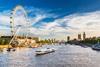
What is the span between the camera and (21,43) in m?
146

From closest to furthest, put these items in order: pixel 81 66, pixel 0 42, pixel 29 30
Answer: pixel 81 66 → pixel 29 30 → pixel 0 42

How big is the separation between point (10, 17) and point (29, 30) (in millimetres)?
23159

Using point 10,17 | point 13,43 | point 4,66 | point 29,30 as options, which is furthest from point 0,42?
point 4,66

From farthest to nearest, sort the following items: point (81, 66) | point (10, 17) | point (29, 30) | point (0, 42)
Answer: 1. point (0, 42)
2. point (29, 30)
3. point (10, 17)
4. point (81, 66)

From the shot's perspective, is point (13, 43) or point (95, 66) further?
point (13, 43)

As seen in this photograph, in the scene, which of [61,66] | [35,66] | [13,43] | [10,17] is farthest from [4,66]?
[13,43]

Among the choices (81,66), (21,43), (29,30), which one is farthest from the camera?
(21,43)

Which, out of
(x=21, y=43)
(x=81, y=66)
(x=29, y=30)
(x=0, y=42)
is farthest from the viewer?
(x=21, y=43)

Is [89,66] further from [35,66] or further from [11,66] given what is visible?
[11,66]

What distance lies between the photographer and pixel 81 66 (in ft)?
124

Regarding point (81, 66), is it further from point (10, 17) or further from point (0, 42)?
point (0, 42)

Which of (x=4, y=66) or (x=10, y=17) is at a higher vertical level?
(x=10, y=17)

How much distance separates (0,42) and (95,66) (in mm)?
98451

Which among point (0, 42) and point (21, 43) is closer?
point (0, 42)
